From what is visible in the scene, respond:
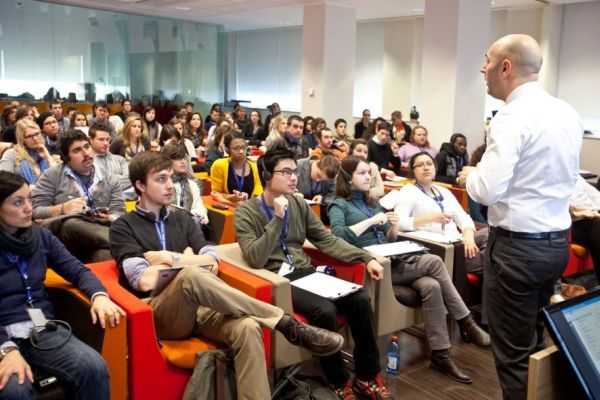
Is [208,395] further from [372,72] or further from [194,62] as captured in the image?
[194,62]

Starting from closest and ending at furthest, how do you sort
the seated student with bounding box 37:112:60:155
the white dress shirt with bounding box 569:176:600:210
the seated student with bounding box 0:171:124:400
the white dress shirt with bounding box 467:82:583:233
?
the white dress shirt with bounding box 467:82:583:233 < the seated student with bounding box 0:171:124:400 < the white dress shirt with bounding box 569:176:600:210 < the seated student with bounding box 37:112:60:155

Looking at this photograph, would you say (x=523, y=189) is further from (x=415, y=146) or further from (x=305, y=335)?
(x=415, y=146)

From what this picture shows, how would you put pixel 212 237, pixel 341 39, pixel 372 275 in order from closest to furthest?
pixel 372 275
pixel 212 237
pixel 341 39

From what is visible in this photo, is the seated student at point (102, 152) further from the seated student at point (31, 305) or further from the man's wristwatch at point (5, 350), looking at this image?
the man's wristwatch at point (5, 350)

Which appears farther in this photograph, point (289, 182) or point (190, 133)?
point (190, 133)

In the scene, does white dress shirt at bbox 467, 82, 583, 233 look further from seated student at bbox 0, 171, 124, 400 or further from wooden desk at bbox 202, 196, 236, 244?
wooden desk at bbox 202, 196, 236, 244

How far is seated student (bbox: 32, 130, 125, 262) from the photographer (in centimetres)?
352

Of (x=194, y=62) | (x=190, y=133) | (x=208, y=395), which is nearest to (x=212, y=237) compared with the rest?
(x=208, y=395)

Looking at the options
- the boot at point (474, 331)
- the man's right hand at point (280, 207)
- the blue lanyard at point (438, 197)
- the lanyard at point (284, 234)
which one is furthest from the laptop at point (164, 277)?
the blue lanyard at point (438, 197)

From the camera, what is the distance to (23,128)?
15.3 ft

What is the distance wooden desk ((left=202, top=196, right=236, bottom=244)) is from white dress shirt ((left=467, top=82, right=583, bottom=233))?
257cm

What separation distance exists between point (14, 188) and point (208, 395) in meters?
1.17

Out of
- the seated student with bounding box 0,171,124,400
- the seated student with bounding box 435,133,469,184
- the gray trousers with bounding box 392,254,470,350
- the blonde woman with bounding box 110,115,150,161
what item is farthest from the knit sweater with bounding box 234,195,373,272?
the seated student with bounding box 435,133,469,184

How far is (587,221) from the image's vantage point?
439 cm
